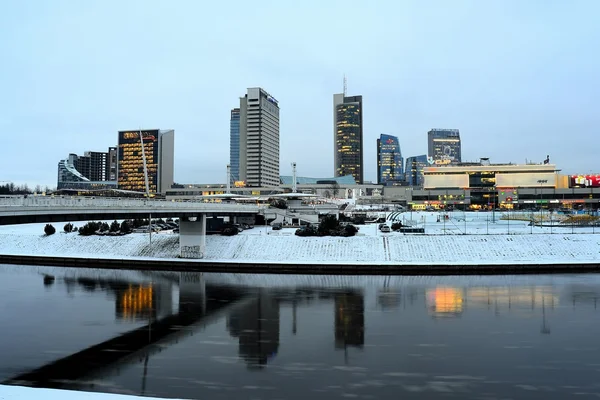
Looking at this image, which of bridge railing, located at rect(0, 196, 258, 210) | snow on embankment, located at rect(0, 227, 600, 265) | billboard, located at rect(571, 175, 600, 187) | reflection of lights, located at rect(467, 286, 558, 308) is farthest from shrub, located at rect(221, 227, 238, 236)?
billboard, located at rect(571, 175, 600, 187)

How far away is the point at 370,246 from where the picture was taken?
51.3m

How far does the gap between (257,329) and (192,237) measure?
2989 cm

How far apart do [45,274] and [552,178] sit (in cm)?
14339

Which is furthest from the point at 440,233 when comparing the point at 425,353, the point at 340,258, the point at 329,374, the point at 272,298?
the point at 329,374

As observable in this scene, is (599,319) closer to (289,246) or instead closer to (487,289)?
(487,289)

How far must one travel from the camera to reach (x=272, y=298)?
3238 centimetres

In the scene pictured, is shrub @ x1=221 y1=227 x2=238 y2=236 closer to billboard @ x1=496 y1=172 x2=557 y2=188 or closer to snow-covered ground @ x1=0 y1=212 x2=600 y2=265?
snow-covered ground @ x1=0 y1=212 x2=600 y2=265

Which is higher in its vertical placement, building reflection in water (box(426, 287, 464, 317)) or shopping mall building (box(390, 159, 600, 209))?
shopping mall building (box(390, 159, 600, 209))

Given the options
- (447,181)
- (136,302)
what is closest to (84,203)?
(136,302)

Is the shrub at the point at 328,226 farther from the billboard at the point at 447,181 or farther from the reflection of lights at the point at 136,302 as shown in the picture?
the billboard at the point at 447,181

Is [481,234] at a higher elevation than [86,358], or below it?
higher

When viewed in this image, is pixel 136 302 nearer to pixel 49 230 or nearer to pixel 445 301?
pixel 445 301

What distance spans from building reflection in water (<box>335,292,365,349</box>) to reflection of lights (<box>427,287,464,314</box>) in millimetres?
4817

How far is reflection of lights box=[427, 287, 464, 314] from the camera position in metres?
28.0
